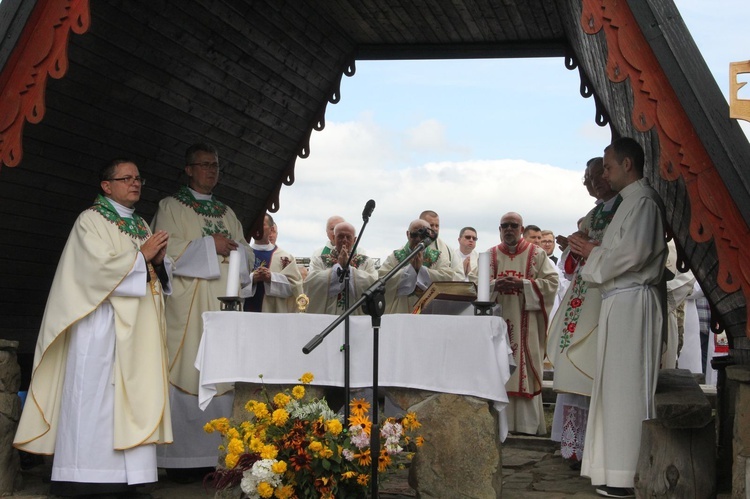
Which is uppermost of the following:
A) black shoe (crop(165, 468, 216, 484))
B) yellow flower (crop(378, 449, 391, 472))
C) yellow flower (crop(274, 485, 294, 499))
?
yellow flower (crop(378, 449, 391, 472))

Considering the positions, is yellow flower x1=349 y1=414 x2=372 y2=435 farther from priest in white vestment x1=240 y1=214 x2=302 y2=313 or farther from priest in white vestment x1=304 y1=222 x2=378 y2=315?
priest in white vestment x1=304 y1=222 x2=378 y2=315

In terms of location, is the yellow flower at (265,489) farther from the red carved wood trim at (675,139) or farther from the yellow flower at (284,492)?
the red carved wood trim at (675,139)

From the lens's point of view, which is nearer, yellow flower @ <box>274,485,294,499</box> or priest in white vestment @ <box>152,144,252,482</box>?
yellow flower @ <box>274,485,294,499</box>

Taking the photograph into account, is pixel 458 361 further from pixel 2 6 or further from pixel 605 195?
pixel 2 6

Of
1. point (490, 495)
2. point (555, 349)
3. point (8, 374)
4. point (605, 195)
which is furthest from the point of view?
point (605, 195)

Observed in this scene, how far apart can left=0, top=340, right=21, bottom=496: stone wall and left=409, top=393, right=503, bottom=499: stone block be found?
2630mm

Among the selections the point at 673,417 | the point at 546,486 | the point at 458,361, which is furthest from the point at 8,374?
the point at 673,417

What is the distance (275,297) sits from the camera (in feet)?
32.3

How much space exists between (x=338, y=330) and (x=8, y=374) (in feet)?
7.19

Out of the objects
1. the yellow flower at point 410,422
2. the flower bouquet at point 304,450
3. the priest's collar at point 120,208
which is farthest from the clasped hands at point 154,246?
the yellow flower at point 410,422

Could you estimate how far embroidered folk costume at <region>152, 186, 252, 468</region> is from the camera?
7.00 meters

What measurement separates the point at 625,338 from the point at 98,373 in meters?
3.24

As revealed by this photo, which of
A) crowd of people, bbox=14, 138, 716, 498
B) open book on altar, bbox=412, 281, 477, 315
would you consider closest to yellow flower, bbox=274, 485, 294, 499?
crowd of people, bbox=14, 138, 716, 498

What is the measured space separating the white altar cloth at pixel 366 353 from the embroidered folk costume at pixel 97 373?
49 centimetres
